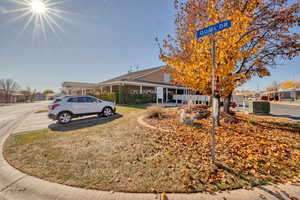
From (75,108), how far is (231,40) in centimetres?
899

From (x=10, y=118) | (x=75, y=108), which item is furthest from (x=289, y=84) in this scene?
(x=10, y=118)

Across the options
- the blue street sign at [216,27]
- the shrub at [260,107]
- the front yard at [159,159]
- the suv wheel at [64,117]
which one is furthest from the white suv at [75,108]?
the shrub at [260,107]

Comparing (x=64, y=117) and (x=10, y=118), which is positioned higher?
(x=64, y=117)

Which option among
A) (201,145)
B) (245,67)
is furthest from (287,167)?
(245,67)

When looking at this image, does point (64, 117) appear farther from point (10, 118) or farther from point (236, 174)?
point (236, 174)

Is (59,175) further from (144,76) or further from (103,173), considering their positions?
(144,76)

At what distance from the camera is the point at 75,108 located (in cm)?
786

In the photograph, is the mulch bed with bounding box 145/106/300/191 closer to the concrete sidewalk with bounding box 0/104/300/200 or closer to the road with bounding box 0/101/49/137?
the concrete sidewalk with bounding box 0/104/300/200

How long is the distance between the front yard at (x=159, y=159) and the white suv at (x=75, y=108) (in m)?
2.19

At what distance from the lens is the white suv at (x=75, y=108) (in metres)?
7.25

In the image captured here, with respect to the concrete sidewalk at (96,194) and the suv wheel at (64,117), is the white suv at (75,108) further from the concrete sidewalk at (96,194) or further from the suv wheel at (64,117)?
the concrete sidewalk at (96,194)

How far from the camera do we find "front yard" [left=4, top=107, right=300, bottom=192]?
8.04 ft

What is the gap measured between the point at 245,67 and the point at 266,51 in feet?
3.94

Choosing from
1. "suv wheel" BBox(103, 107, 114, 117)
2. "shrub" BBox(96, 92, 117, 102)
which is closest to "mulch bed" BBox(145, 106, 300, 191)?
"suv wheel" BBox(103, 107, 114, 117)
